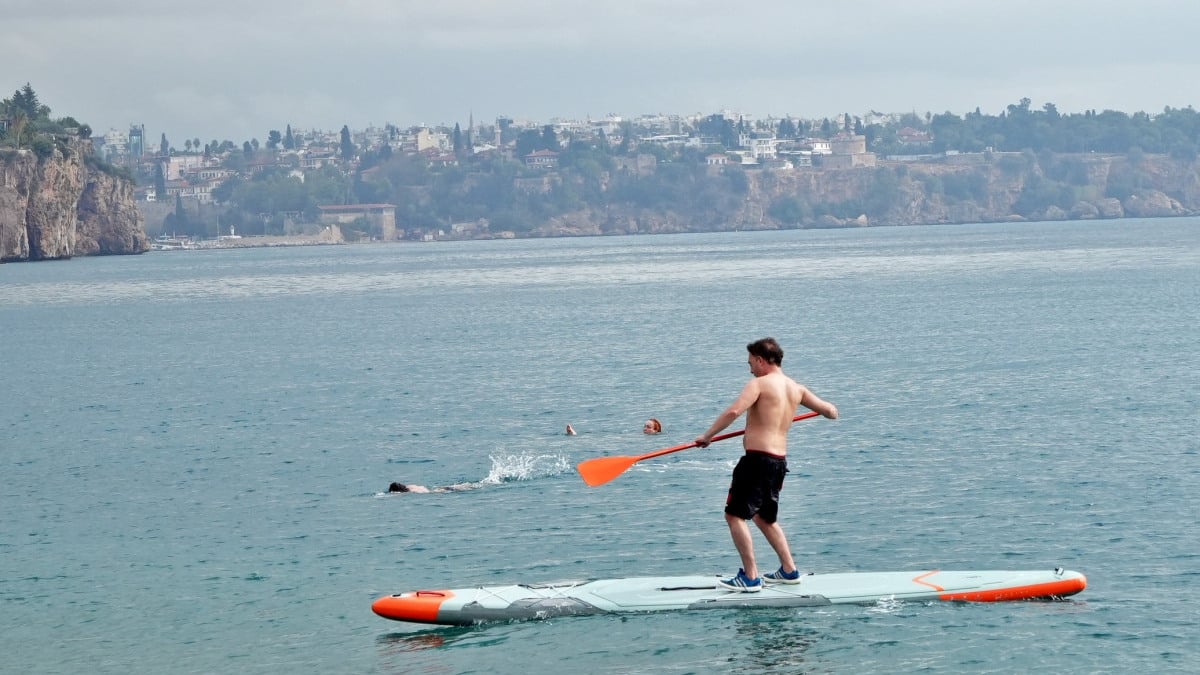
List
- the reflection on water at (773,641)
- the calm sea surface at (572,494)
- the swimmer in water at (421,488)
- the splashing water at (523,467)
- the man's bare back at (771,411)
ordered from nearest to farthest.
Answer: the man's bare back at (771,411) < the reflection on water at (773,641) < the calm sea surface at (572,494) < the swimmer in water at (421,488) < the splashing water at (523,467)

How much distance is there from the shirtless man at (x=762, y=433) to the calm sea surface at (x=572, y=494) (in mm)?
1660

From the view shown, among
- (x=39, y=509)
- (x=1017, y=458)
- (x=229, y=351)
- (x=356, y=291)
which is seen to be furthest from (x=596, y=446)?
(x=356, y=291)

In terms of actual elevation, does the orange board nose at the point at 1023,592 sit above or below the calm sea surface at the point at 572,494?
above

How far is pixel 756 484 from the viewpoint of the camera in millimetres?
18156

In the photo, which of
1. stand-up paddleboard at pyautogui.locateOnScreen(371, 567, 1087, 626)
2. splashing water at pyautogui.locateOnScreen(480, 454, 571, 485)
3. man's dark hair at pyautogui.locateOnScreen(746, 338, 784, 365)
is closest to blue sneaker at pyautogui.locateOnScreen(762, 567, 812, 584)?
→ stand-up paddleboard at pyautogui.locateOnScreen(371, 567, 1087, 626)

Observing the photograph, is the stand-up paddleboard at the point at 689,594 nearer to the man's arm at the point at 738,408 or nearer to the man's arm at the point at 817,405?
the man's arm at the point at 738,408

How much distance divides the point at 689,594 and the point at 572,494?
409 inches

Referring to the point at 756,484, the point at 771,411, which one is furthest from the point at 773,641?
the point at 771,411

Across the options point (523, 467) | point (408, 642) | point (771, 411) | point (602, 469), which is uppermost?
point (771, 411)

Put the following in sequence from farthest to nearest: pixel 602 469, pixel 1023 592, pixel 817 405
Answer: pixel 602 469 < pixel 1023 592 < pixel 817 405

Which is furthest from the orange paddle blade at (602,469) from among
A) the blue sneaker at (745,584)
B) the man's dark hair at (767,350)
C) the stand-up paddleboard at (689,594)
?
the man's dark hair at (767,350)

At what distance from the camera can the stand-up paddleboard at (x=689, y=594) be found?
19.5 m

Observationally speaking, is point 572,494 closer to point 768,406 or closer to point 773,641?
point 773,641

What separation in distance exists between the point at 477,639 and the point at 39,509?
1389 centimetres
